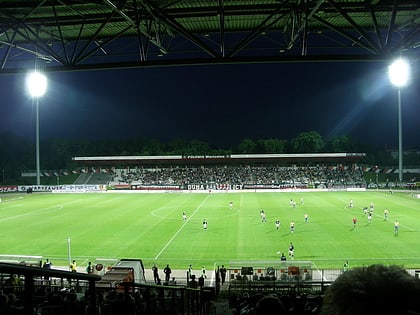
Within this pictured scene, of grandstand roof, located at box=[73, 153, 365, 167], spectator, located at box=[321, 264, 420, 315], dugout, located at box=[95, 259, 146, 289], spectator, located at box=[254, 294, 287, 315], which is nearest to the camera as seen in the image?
spectator, located at box=[321, 264, 420, 315]

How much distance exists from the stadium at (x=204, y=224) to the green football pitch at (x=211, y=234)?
161 mm

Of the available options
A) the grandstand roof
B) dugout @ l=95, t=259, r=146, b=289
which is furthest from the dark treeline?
dugout @ l=95, t=259, r=146, b=289

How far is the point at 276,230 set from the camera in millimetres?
34500

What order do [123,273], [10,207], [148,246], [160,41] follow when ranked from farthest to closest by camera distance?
[10,207] → [148,246] → [123,273] → [160,41]

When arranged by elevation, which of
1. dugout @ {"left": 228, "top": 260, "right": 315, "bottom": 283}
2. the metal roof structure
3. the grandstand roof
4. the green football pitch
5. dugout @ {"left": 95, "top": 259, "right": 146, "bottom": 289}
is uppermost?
the metal roof structure

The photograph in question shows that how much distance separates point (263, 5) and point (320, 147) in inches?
5039

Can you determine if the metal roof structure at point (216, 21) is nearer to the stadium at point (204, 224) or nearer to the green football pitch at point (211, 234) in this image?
the stadium at point (204, 224)

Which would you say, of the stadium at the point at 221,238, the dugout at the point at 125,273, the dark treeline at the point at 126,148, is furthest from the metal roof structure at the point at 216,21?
the dark treeline at the point at 126,148

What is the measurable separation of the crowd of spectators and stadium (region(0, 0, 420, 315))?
4.04 meters

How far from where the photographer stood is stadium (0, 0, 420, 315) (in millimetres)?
3889

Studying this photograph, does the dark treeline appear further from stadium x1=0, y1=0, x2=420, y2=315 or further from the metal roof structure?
the metal roof structure

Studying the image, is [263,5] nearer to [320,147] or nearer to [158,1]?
[158,1]

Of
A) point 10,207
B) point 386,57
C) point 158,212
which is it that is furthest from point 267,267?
point 10,207

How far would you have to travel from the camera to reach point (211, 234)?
3331 centimetres
